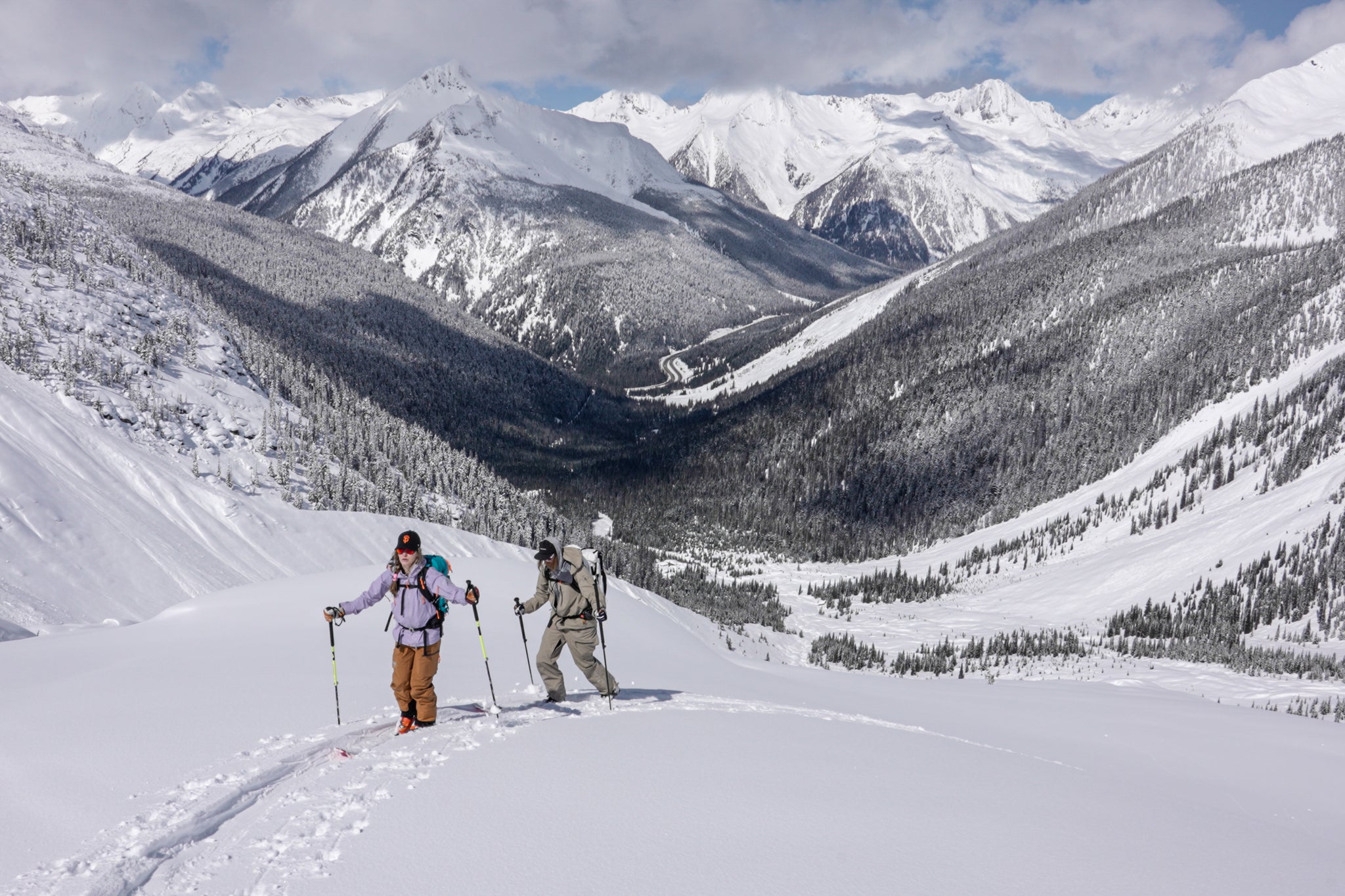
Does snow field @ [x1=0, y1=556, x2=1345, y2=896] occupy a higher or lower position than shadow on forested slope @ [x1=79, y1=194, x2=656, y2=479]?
lower

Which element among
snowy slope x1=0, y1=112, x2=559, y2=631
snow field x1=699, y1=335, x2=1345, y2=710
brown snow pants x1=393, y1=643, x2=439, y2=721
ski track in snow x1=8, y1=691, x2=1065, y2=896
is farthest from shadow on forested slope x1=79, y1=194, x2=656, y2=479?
ski track in snow x1=8, y1=691, x2=1065, y2=896

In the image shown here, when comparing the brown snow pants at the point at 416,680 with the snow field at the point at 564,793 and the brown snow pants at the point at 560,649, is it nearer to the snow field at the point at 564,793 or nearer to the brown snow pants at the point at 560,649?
the snow field at the point at 564,793

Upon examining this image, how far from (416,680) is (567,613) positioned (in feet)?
9.87

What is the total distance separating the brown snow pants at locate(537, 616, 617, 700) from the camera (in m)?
13.0

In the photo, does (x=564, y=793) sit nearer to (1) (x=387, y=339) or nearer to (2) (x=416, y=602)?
(2) (x=416, y=602)

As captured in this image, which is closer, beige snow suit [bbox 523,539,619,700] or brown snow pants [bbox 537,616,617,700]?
beige snow suit [bbox 523,539,619,700]

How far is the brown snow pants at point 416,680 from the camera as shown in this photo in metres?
10.9

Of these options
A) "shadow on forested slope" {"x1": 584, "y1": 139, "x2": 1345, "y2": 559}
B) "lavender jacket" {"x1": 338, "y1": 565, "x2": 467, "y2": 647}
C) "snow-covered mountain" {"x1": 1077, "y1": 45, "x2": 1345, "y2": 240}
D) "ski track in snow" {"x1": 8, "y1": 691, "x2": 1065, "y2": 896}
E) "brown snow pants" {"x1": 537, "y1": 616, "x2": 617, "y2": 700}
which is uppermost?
"snow-covered mountain" {"x1": 1077, "y1": 45, "x2": 1345, "y2": 240}

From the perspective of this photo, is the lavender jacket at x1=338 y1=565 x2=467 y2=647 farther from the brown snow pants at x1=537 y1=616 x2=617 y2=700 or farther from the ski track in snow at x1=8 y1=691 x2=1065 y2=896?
the brown snow pants at x1=537 y1=616 x2=617 y2=700

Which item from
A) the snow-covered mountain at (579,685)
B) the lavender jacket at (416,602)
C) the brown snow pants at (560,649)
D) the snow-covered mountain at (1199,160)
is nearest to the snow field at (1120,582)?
the snow-covered mountain at (579,685)

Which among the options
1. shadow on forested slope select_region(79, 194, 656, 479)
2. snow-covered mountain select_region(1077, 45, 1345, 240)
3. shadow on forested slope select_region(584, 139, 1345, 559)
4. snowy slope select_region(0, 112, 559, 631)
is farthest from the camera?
snow-covered mountain select_region(1077, 45, 1345, 240)

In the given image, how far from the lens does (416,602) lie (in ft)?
36.3

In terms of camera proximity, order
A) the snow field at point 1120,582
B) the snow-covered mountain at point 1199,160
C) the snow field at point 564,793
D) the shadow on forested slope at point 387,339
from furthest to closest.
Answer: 1. the snow-covered mountain at point 1199,160
2. the shadow on forested slope at point 387,339
3. the snow field at point 1120,582
4. the snow field at point 564,793

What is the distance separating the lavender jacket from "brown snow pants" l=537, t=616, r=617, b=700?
8.07 ft
